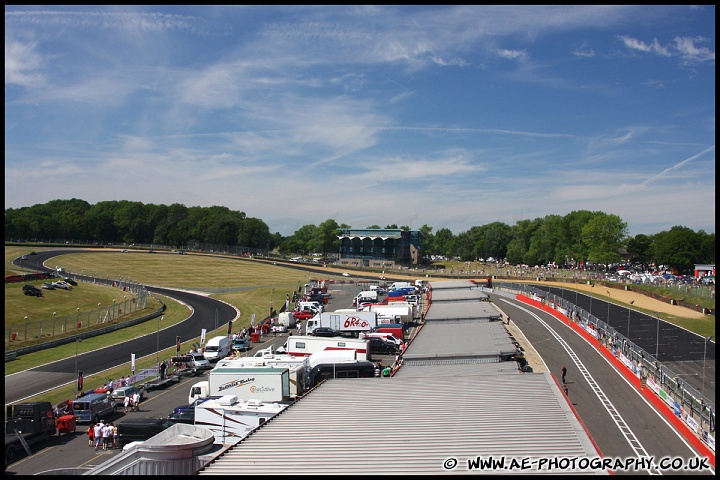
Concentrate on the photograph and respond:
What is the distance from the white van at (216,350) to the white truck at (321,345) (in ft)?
14.2

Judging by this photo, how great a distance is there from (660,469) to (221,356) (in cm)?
2643

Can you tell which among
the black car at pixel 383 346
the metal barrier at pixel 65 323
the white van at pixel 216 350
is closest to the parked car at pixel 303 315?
the black car at pixel 383 346

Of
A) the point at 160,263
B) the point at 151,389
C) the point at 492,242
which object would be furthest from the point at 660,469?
the point at 492,242

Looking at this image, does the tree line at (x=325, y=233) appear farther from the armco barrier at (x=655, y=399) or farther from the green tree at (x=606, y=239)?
the armco barrier at (x=655, y=399)

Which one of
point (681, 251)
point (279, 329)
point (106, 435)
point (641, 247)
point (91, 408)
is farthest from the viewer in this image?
point (641, 247)

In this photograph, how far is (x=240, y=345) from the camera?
38094mm

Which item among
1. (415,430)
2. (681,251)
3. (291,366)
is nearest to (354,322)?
(291,366)

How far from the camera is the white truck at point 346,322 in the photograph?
43250 millimetres

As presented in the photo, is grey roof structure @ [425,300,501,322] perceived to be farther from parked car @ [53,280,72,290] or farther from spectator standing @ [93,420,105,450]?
parked car @ [53,280,72,290]

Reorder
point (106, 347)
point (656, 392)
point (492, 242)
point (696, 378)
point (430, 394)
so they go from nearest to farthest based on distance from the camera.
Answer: point (430, 394), point (656, 392), point (696, 378), point (106, 347), point (492, 242)

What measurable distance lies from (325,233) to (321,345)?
13347cm

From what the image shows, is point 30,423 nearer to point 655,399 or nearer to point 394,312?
point 655,399

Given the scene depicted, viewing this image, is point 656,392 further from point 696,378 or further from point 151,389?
point 151,389

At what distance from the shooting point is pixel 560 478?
9812 mm
